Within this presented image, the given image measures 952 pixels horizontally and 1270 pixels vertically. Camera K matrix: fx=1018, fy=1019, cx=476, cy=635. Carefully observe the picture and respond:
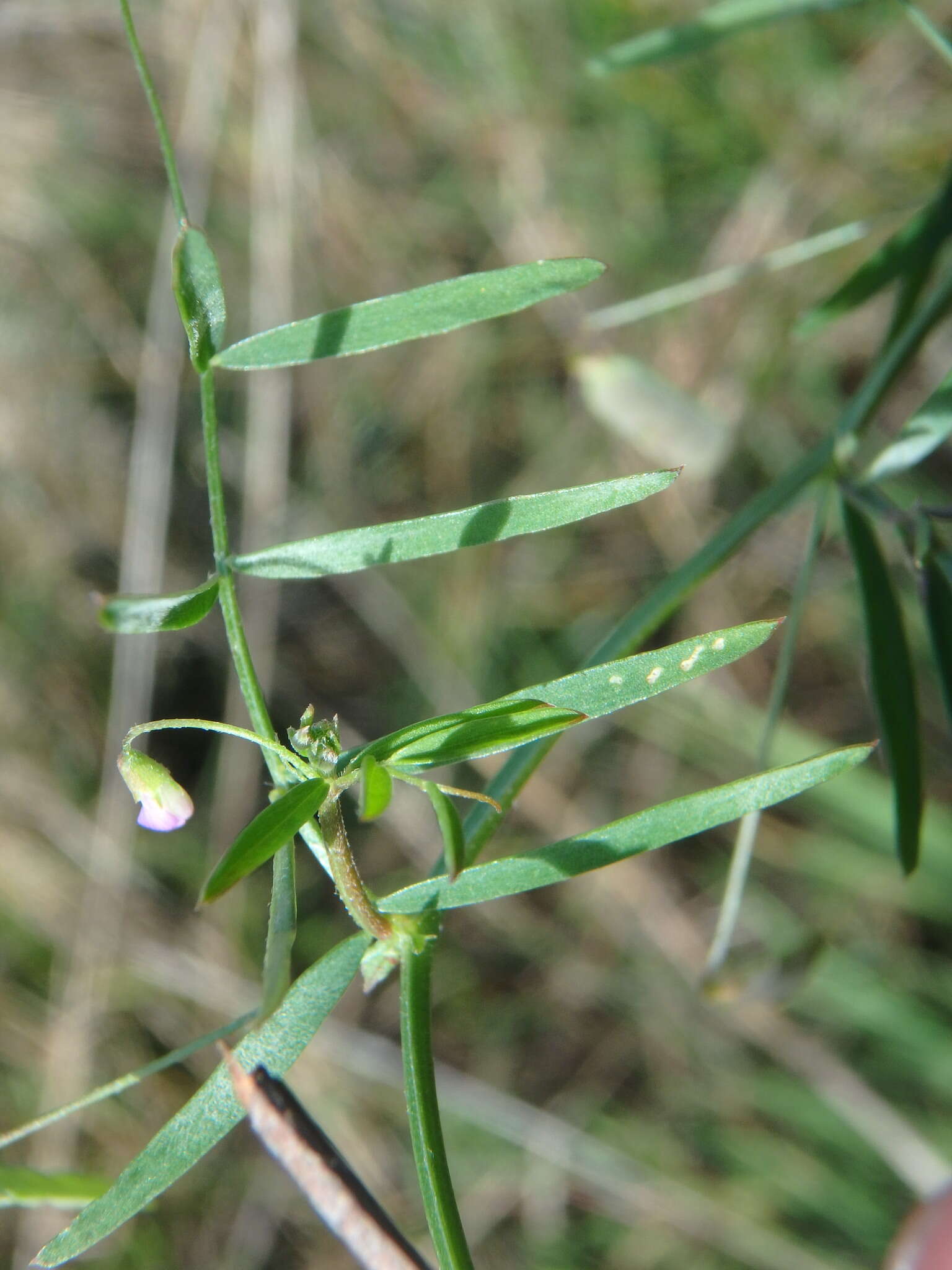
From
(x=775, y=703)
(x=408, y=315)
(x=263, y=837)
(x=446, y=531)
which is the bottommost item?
(x=775, y=703)

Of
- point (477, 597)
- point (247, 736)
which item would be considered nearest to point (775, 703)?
point (247, 736)

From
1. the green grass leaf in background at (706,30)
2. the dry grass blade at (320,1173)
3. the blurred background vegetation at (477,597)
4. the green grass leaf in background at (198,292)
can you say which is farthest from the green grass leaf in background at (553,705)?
the blurred background vegetation at (477,597)

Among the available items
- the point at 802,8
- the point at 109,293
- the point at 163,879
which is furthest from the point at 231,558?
the point at 109,293

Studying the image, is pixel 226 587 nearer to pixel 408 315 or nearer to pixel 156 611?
pixel 156 611

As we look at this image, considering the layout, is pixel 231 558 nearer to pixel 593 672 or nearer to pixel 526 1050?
pixel 593 672

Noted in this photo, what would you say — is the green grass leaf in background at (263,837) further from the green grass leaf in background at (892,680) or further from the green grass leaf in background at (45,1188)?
the green grass leaf in background at (892,680)

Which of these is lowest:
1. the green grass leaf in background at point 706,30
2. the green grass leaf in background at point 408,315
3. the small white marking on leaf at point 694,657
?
the small white marking on leaf at point 694,657
